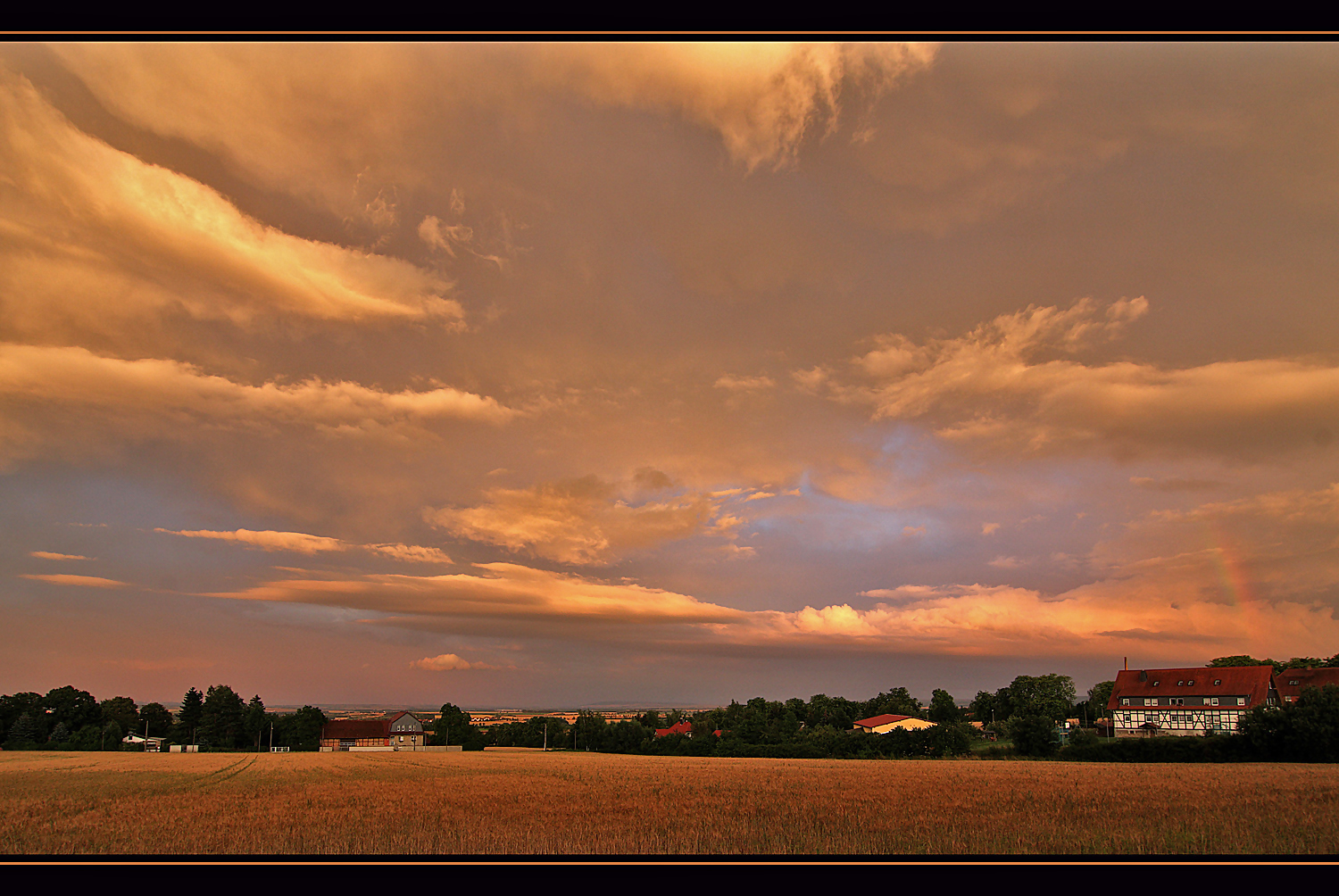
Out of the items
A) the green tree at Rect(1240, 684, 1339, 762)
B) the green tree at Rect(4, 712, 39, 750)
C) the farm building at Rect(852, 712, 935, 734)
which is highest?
the green tree at Rect(1240, 684, 1339, 762)

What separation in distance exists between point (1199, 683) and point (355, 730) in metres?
130

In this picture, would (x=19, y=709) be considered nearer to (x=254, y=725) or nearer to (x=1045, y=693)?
(x=254, y=725)

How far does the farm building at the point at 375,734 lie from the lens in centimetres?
11456

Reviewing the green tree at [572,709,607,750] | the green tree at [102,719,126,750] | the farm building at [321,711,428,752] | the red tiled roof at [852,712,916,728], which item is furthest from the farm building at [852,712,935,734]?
the green tree at [102,719,126,750]

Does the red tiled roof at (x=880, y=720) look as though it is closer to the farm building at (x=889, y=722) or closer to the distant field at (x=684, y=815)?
the farm building at (x=889, y=722)

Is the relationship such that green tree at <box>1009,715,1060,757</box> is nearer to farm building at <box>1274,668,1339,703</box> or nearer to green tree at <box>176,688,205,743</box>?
farm building at <box>1274,668,1339,703</box>

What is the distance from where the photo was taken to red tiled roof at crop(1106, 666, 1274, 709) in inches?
3556

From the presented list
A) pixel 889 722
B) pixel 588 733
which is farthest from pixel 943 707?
pixel 588 733

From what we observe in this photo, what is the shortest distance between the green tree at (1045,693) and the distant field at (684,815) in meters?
73.3

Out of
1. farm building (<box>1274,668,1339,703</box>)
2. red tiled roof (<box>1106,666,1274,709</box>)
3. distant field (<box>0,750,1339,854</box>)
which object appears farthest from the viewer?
red tiled roof (<box>1106,666,1274,709</box>)

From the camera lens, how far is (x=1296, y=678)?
91938mm

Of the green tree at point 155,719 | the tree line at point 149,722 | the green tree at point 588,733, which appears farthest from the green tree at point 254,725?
the green tree at point 588,733
